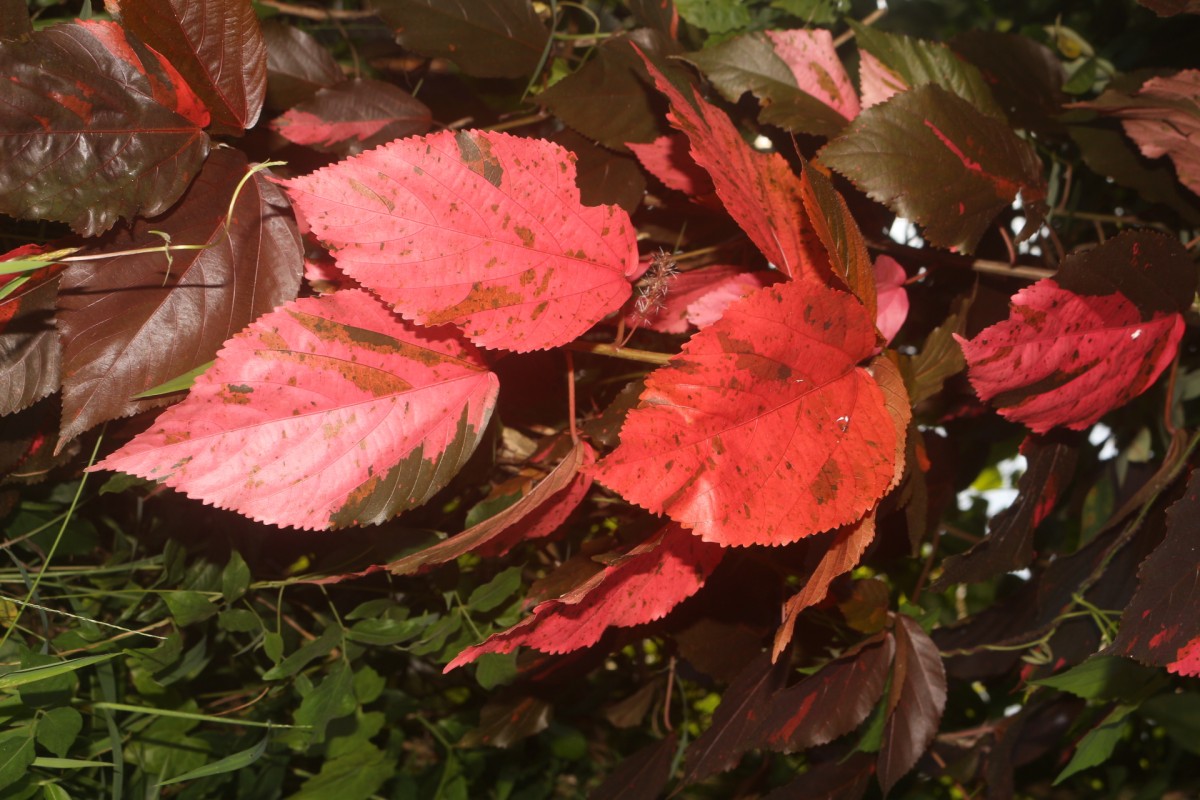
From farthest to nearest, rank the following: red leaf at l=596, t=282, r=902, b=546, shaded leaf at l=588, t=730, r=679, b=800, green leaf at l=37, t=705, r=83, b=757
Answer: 1. shaded leaf at l=588, t=730, r=679, b=800
2. green leaf at l=37, t=705, r=83, b=757
3. red leaf at l=596, t=282, r=902, b=546

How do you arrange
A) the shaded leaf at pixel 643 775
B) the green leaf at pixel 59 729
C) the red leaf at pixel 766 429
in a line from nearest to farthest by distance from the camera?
the red leaf at pixel 766 429, the green leaf at pixel 59 729, the shaded leaf at pixel 643 775

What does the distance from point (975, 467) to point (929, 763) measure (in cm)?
22

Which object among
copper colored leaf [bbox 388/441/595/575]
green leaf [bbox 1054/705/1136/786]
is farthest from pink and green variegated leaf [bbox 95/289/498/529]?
green leaf [bbox 1054/705/1136/786]

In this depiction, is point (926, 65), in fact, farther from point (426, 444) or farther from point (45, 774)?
point (45, 774)

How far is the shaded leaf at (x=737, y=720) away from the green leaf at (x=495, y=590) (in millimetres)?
127

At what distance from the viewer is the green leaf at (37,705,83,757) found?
16.0 inches

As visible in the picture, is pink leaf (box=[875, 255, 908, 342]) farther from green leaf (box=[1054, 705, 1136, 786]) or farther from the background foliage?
green leaf (box=[1054, 705, 1136, 786])

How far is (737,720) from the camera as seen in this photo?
0.47m

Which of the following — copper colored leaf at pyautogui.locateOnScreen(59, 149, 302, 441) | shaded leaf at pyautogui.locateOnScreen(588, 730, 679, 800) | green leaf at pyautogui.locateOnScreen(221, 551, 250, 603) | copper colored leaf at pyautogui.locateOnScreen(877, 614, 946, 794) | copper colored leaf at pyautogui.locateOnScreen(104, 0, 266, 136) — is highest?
copper colored leaf at pyautogui.locateOnScreen(104, 0, 266, 136)

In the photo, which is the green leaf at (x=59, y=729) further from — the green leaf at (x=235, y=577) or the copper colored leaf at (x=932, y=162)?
the copper colored leaf at (x=932, y=162)

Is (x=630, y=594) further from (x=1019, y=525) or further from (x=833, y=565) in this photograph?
(x=1019, y=525)

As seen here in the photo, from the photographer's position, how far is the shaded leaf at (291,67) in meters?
0.44

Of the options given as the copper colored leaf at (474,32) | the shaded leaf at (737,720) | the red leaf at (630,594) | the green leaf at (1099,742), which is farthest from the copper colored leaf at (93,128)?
the green leaf at (1099,742)

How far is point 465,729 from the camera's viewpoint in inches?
23.6
